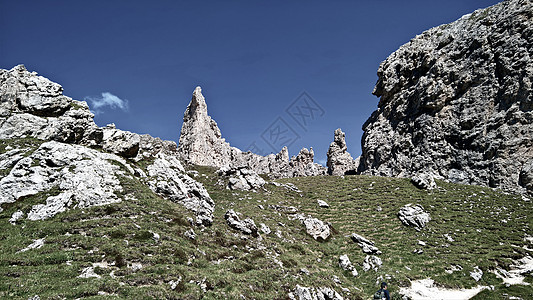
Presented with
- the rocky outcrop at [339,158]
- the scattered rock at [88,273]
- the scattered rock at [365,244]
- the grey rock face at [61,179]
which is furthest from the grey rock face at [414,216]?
the rocky outcrop at [339,158]

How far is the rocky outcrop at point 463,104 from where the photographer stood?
74.0 m

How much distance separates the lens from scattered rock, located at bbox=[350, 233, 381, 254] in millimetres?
36812

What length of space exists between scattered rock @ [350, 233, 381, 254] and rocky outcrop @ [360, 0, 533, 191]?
58.2 meters

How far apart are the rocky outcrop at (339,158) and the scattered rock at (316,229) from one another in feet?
373

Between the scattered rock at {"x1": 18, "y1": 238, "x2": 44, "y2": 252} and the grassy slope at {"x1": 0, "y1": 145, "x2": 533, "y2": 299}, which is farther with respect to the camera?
the scattered rock at {"x1": 18, "y1": 238, "x2": 44, "y2": 252}

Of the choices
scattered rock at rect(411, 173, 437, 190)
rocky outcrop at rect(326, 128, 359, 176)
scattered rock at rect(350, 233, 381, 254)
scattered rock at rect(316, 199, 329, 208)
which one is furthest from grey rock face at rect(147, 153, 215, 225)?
rocky outcrop at rect(326, 128, 359, 176)

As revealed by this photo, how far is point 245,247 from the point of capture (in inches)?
1178

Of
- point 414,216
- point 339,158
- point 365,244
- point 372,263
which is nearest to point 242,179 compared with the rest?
point 365,244

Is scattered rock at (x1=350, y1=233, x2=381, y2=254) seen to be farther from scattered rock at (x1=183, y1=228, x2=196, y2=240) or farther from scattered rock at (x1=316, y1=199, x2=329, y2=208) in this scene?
scattered rock at (x1=183, y1=228, x2=196, y2=240)

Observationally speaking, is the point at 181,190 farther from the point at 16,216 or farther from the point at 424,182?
the point at 424,182

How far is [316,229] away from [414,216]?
1946cm

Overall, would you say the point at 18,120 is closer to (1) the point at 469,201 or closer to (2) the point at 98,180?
(2) the point at 98,180

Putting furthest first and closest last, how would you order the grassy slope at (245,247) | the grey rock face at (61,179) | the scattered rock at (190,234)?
the scattered rock at (190,234) → the grey rock face at (61,179) → the grassy slope at (245,247)

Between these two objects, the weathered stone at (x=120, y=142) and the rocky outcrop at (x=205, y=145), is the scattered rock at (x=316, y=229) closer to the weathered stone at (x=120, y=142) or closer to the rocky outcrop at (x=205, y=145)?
the weathered stone at (x=120, y=142)
